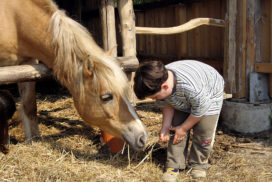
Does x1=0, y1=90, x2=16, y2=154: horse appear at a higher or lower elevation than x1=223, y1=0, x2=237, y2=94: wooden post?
lower

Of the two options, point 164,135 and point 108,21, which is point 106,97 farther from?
point 108,21

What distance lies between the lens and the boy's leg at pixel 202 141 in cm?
262

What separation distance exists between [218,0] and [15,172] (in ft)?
17.1

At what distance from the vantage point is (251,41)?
3748mm

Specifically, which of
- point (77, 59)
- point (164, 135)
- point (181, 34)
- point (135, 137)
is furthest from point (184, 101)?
point (181, 34)

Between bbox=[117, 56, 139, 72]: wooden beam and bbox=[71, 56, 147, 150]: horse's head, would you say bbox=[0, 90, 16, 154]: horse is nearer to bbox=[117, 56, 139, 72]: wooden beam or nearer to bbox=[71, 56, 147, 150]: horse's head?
bbox=[71, 56, 147, 150]: horse's head

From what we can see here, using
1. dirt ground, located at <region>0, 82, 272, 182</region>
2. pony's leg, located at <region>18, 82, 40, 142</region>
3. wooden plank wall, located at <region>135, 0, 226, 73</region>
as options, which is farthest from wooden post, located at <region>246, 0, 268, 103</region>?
pony's leg, located at <region>18, 82, 40, 142</region>

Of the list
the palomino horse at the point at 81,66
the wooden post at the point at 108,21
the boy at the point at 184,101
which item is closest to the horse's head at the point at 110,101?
the palomino horse at the point at 81,66

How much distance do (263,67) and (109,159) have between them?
7.68ft

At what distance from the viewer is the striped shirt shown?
2443 mm

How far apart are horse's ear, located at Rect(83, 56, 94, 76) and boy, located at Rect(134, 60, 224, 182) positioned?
41 centimetres

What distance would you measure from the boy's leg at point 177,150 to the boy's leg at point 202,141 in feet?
0.32

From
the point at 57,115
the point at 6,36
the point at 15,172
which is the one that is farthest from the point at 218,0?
the point at 15,172

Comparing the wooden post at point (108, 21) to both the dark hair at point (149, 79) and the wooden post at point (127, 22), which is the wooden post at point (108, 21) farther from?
the dark hair at point (149, 79)
